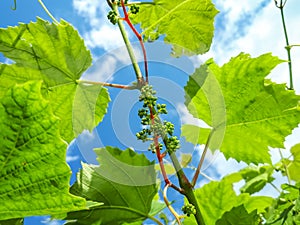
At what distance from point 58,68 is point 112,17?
33cm

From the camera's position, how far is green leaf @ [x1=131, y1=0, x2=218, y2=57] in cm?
162

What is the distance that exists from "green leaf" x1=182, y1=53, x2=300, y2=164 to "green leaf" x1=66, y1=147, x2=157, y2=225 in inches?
11.3

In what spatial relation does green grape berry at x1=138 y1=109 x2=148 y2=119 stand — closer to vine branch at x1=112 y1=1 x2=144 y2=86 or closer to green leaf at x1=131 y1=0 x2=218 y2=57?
vine branch at x1=112 y1=1 x2=144 y2=86

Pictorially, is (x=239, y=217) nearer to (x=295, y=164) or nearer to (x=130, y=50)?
(x=130, y=50)

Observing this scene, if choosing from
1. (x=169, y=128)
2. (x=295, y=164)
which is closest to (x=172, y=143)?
(x=169, y=128)

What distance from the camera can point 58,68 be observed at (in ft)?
4.85

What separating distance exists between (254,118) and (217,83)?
0.54ft

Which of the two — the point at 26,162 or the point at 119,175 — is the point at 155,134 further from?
the point at 26,162


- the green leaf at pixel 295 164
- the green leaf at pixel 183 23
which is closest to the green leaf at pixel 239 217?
the green leaf at pixel 183 23

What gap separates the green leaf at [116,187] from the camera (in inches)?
48.3

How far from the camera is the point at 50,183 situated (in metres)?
0.78

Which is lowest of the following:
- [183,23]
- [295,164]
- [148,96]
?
[148,96]

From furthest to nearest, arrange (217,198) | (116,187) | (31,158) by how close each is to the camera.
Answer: (217,198), (116,187), (31,158)

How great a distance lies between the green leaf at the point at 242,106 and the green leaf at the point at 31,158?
748mm
